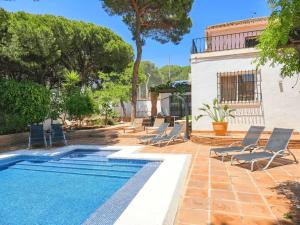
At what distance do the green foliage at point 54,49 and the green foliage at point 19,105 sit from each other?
3.29m

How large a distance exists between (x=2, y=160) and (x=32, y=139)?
2089 millimetres

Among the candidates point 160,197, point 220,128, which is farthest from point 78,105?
point 160,197

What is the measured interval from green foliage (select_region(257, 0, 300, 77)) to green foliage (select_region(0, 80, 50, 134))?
11.2m

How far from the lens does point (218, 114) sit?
39.9ft

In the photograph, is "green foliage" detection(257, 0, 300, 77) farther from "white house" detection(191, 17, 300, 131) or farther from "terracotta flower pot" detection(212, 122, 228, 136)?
"white house" detection(191, 17, 300, 131)

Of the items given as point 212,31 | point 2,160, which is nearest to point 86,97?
point 2,160

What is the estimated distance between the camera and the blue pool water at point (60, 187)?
4.55 m

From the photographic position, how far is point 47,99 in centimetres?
1310

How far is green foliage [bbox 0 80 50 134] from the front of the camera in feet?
38.0

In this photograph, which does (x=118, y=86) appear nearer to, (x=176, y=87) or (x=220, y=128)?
(x=176, y=87)

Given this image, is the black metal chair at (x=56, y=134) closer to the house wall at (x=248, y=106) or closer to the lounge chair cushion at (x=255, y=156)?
the house wall at (x=248, y=106)

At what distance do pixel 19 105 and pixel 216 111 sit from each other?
9.39m

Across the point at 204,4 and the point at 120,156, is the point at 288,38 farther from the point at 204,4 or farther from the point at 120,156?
the point at 204,4

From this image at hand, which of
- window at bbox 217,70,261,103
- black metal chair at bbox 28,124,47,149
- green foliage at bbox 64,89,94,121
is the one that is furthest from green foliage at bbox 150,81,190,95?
black metal chair at bbox 28,124,47,149
